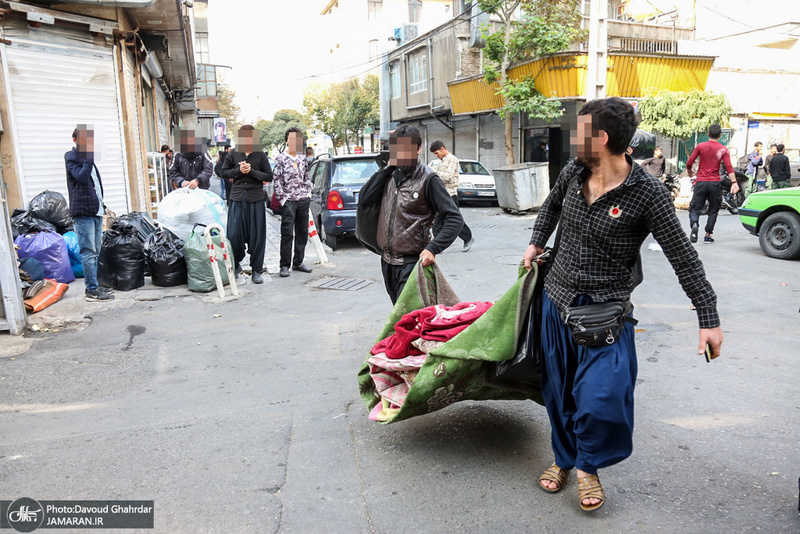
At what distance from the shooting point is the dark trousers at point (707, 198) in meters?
10.2

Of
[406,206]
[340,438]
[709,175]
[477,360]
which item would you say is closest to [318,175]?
[709,175]

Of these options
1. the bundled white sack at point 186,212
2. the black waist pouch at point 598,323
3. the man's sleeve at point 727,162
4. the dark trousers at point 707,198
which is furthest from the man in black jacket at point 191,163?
the man's sleeve at point 727,162

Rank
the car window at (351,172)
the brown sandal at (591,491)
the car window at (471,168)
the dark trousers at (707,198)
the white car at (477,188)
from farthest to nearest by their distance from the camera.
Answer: the car window at (471,168), the white car at (477,188), the car window at (351,172), the dark trousers at (707,198), the brown sandal at (591,491)

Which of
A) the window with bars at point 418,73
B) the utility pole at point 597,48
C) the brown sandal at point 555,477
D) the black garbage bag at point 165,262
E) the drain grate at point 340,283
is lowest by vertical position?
the brown sandal at point 555,477

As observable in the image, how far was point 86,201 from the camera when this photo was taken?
6488 millimetres

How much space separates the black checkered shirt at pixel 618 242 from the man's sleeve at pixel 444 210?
4.02 feet

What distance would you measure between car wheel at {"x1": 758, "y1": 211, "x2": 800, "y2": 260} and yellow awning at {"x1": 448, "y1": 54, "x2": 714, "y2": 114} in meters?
10.3

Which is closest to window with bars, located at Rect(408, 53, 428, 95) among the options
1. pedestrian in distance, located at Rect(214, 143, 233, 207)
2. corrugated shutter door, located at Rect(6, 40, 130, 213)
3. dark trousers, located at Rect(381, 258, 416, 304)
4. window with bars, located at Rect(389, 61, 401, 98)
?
window with bars, located at Rect(389, 61, 401, 98)

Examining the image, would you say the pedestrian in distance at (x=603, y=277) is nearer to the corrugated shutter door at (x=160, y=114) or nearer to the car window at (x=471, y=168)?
the corrugated shutter door at (x=160, y=114)

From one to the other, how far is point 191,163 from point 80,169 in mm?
2746

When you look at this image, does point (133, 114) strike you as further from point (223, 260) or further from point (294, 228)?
point (223, 260)

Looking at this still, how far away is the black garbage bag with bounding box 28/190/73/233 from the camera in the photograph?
299 inches

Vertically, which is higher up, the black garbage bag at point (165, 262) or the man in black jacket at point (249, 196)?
the man in black jacket at point (249, 196)

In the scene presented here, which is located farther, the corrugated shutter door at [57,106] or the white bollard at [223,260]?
the corrugated shutter door at [57,106]
